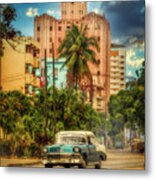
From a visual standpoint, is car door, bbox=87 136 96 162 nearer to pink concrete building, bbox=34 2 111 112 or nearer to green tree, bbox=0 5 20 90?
pink concrete building, bbox=34 2 111 112

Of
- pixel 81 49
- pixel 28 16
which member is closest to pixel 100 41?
pixel 81 49

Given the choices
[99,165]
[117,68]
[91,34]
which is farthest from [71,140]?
[91,34]

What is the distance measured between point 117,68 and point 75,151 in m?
0.48

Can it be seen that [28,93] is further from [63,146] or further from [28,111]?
[63,146]

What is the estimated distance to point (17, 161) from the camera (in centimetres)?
315

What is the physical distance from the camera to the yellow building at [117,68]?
9.98 feet

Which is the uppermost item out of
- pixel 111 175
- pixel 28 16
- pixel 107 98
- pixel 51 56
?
pixel 28 16

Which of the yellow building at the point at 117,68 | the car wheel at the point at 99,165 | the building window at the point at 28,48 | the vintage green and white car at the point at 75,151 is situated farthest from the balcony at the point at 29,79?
the car wheel at the point at 99,165

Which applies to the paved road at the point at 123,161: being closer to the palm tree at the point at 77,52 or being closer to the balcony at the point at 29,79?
the palm tree at the point at 77,52

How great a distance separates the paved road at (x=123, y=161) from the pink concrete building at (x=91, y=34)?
0.78 ft

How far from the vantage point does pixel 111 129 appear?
10.0 ft

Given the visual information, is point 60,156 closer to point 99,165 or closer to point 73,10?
point 99,165

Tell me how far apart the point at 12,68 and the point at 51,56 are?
22 centimetres

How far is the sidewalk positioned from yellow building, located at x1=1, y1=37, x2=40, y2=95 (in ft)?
1.15
